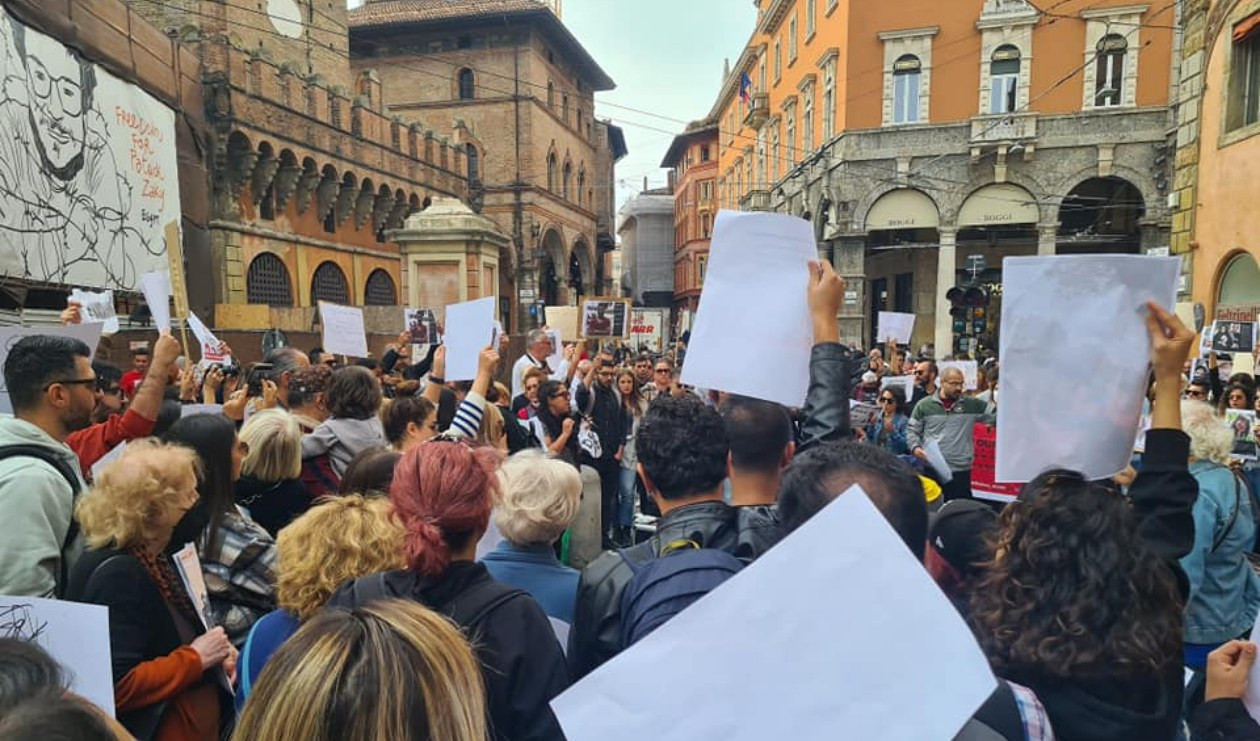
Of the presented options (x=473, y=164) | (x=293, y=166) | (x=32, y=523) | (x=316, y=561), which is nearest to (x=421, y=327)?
(x=32, y=523)

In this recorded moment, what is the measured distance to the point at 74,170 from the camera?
8250 millimetres

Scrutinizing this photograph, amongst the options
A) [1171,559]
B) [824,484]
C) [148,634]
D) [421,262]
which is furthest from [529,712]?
[421,262]

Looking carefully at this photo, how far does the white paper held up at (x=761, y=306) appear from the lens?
2.34 meters

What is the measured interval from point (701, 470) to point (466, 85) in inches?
1314

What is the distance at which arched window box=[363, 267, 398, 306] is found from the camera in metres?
22.8

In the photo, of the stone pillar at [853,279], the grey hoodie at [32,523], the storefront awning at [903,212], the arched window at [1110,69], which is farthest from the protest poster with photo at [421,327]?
the arched window at [1110,69]

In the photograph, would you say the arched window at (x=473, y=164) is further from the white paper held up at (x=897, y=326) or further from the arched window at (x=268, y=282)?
the white paper held up at (x=897, y=326)

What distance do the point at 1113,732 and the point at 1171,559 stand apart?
555 millimetres

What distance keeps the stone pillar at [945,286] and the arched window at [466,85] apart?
2142 centimetres

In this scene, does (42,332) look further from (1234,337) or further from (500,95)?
(500,95)

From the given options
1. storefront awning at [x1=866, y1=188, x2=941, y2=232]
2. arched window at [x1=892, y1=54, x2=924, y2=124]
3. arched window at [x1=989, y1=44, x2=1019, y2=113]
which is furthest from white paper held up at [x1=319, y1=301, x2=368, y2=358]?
arched window at [x1=989, y1=44, x2=1019, y2=113]

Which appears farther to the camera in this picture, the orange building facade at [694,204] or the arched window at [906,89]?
the orange building facade at [694,204]

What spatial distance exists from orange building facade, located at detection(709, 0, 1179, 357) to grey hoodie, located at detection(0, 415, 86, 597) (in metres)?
18.7

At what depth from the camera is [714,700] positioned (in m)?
0.95
